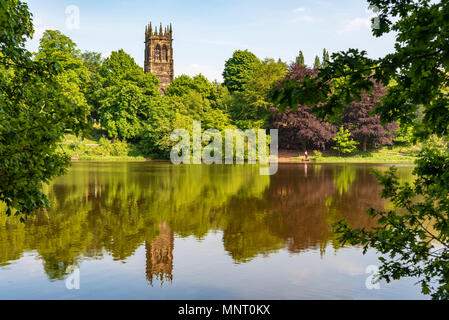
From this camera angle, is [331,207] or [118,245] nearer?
[118,245]

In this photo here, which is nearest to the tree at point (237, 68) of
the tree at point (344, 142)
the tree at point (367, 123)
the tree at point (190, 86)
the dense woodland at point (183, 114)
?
the tree at point (190, 86)

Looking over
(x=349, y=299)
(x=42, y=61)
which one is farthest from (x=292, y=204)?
(x=42, y=61)

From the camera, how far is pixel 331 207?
718 inches

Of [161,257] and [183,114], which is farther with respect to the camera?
[183,114]

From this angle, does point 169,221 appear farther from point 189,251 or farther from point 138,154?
point 138,154

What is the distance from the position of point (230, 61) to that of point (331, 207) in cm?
7781

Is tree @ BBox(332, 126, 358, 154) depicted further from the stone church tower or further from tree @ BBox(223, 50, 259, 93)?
the stone church tower

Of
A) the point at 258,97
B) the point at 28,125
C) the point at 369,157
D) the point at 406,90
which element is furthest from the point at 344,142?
the point at 28,125

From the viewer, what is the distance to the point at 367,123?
215 feet

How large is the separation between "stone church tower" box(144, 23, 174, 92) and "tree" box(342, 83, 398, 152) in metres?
62.6

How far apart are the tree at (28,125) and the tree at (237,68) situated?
8212 cm

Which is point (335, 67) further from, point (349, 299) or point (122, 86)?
point (122, 86)

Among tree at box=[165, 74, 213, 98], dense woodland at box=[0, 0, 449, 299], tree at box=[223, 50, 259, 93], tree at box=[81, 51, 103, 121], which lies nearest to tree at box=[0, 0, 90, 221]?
dense woodland at box=[0, 0, 449, 299]

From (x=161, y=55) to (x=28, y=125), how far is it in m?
116
